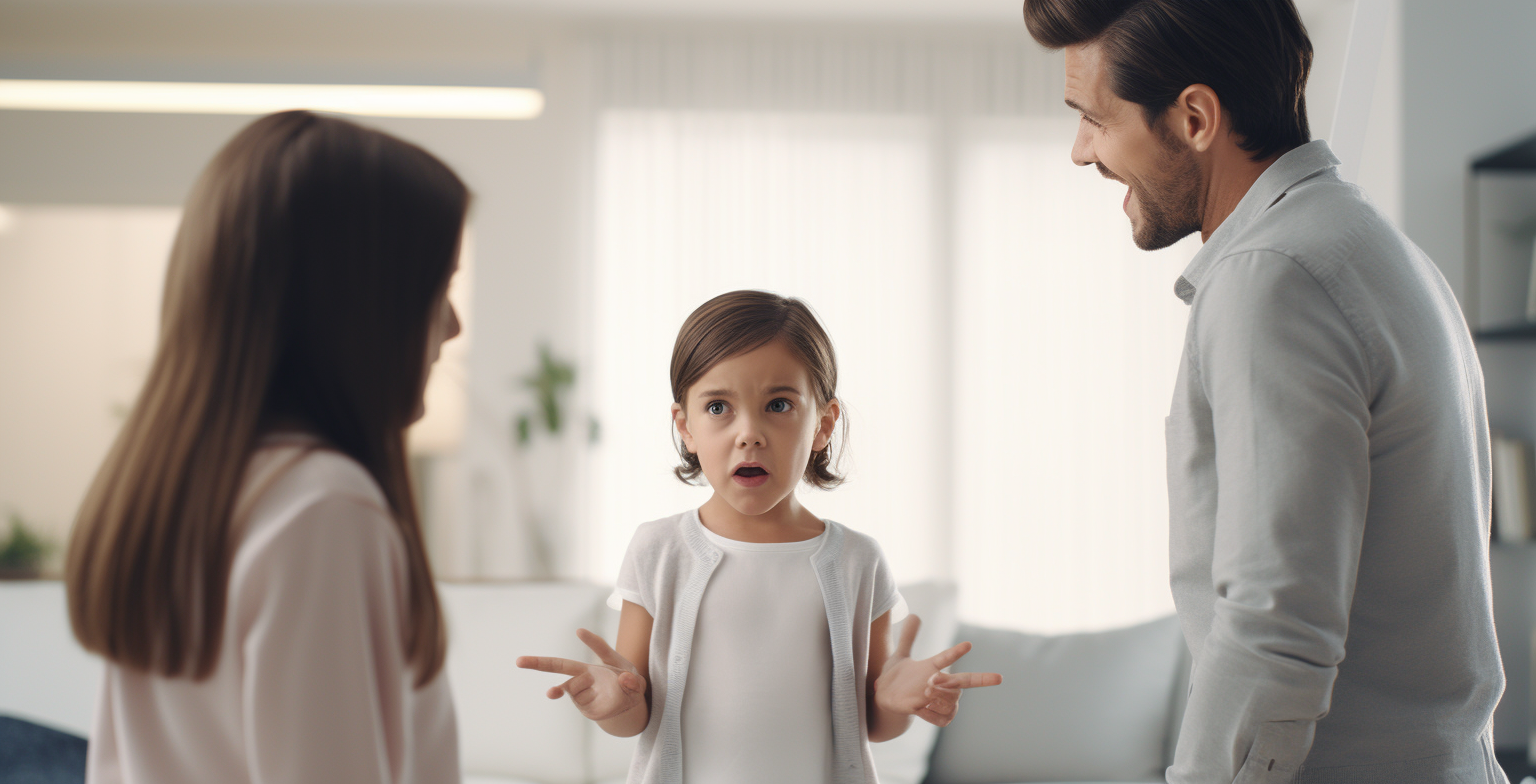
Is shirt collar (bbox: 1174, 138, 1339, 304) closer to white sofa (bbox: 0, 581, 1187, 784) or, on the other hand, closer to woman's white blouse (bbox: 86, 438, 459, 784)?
woman's white blouse (bbox: 86, 438, 459, 784)

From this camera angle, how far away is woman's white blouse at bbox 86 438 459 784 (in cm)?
53

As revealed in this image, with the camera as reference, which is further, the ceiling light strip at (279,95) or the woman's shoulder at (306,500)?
the ceiling light strip at (279,95)

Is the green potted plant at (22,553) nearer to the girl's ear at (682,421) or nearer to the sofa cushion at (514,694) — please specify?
the sofa cushion at (514,694)

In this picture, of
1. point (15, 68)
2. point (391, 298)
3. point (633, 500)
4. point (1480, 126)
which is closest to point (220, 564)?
point (391, 298)

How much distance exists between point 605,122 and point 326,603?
330 cm

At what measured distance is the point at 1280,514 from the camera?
0.74 metres

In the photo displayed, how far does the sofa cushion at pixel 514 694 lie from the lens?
240cm

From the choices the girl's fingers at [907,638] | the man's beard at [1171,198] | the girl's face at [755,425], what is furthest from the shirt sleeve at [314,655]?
the man's beard at [1171,198]

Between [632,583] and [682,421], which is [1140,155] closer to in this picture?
[682,421]

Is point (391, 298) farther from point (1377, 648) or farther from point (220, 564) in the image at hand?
point (1377, 648)

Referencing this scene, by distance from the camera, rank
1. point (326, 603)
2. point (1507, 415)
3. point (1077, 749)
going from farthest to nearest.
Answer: point (1507, 415) < point (1077, 749) < point (326, 603)

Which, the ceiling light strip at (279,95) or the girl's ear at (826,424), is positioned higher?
the ceiling light strip at (279,95)

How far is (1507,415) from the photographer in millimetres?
2957

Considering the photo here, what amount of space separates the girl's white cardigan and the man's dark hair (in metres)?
0.61
